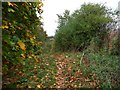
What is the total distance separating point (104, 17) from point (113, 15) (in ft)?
1.83

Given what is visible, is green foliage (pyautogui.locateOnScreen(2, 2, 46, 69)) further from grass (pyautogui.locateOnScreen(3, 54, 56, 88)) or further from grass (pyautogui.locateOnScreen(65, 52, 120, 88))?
grass (pyautogui.locateOnScreen(65, 52, 120, 88))

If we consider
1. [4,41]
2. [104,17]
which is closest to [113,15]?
[104,17]

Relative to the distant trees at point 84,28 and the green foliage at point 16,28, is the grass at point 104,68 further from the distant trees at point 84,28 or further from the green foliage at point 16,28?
the green foliage at point 16,28

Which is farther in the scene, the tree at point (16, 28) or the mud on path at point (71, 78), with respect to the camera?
the mud on path at point (71, 78)

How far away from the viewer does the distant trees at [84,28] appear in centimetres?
1195

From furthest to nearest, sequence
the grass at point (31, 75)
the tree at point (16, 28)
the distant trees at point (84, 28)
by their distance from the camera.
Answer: the distant trees at point (84, 28)
the grass at point (31, 75)
the tree at point (16, 28)

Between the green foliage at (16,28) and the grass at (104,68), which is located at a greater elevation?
the green foliage at (16,28)

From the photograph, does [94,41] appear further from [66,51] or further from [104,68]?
[104,68]

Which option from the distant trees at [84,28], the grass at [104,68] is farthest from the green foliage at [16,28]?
the distant trees at [84,28]

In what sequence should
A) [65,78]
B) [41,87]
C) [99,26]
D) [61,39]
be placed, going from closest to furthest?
[41,87]
[65,78]
[99,26]
[61,39]

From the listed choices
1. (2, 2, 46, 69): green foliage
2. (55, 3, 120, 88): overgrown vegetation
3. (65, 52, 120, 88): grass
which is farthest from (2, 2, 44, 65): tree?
(55, 3, 120, 88): overgrown vegetation

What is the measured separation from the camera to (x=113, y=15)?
1240 cm

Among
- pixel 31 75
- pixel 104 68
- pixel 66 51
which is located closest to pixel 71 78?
pixel 104 68

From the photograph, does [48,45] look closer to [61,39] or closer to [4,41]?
[61,39]
